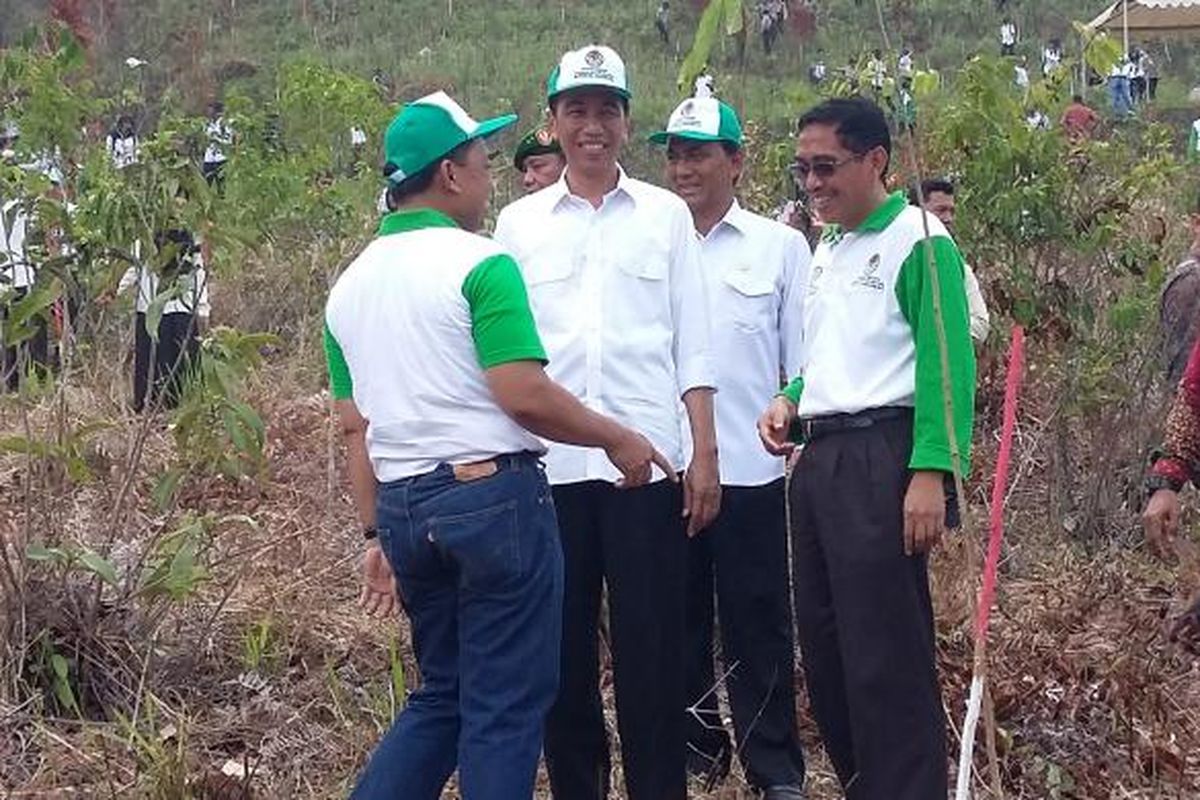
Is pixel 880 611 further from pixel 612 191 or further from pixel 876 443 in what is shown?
pixel 612 191

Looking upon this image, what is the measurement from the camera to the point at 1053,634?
4.65m

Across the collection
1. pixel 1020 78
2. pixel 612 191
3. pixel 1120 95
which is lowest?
pixel 612 191

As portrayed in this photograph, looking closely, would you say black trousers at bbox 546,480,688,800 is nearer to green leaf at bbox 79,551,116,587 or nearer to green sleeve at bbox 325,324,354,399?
green sleeve at bbox 325,324,354,399

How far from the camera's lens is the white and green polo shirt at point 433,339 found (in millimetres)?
3008

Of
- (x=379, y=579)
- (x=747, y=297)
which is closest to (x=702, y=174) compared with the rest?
(x=747, y=297)

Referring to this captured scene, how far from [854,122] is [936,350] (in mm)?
481

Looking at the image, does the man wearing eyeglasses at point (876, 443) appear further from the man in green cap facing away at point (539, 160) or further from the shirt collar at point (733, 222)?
the man in green cap facing away at point (539, 160)

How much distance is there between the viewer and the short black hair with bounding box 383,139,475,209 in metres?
3.15

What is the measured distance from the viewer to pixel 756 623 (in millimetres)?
3934

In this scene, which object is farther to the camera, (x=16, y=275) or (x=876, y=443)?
(x=16, y=275)

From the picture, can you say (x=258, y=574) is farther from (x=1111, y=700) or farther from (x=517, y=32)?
(x=517, y=32)

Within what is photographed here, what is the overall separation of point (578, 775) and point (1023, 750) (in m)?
1.11

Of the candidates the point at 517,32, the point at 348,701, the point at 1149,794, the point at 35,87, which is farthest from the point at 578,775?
the point at 517,32

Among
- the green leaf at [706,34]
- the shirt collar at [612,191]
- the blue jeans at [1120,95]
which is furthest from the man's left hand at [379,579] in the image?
the blue jeans at [1120,95]
